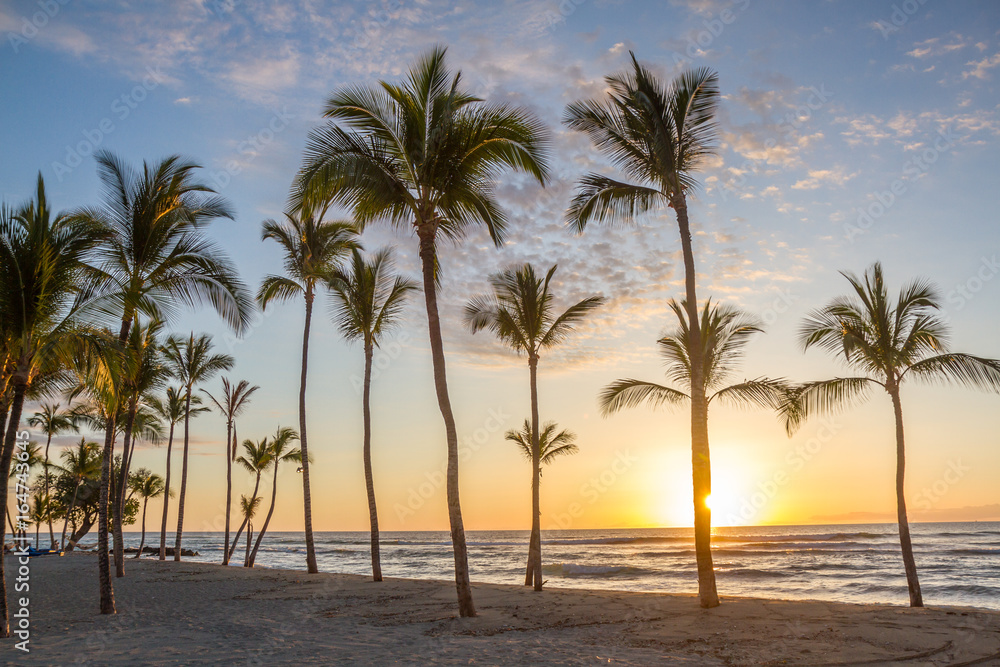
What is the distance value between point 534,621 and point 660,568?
29863mm

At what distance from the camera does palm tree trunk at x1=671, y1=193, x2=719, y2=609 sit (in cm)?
1134

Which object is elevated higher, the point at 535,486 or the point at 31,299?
the point at 31,299

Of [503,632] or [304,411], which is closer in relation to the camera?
[503,632]

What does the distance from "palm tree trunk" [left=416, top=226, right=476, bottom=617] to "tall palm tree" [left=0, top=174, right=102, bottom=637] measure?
19.4 feet

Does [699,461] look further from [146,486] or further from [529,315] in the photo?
[146,486]

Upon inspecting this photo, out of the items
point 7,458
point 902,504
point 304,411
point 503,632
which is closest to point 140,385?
point 304,411

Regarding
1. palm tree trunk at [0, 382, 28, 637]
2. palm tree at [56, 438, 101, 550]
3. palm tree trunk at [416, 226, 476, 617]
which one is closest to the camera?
palm tree trunk at [0, 382, 28, 637]

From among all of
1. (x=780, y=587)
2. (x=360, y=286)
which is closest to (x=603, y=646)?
(x=360, y=286)

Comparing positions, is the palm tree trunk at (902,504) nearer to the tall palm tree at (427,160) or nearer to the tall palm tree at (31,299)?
the tall palm tree at (427,160)

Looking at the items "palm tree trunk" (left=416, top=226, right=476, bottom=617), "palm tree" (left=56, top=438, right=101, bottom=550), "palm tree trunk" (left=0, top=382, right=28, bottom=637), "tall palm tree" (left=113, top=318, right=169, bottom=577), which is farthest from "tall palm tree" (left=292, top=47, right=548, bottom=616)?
"palm tree" (left=56, top=438, right=101, bottom=550)

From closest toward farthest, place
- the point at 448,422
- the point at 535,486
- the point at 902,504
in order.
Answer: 1. the point at 448,422
2. the point at 902,504
3. the point at 535,486

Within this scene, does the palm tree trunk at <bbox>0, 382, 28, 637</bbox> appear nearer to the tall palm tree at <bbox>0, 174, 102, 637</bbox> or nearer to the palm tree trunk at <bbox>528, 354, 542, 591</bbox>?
the tall palm tree at <bbox>0, 174, 102, 637</bbox>

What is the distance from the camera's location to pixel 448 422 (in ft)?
37.4

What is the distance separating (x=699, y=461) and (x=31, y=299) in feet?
38.8
